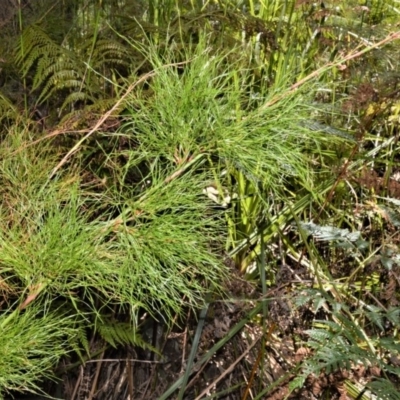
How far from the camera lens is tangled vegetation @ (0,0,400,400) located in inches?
61.6

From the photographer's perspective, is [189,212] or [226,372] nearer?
[189,212]

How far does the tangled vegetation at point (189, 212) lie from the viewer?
1563mm

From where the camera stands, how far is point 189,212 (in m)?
1.61

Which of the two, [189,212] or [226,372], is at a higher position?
[189,212]

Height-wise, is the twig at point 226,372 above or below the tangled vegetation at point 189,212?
below

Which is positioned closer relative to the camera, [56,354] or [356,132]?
[56,354]

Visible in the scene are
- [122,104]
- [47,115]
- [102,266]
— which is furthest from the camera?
[47,115]

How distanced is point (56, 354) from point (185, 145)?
1.71 feet

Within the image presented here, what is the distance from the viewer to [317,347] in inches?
61.6

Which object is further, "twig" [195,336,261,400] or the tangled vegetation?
"twig" [195,336,261,400]

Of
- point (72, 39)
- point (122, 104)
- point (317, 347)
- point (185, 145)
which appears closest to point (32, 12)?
point (72, 39)

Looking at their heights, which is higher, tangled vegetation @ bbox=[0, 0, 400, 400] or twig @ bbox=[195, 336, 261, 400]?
tangled vegetation @ bbox=[0, 0, 400, 400]

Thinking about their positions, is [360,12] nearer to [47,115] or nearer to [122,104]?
[122,104]

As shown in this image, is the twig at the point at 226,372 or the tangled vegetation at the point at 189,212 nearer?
the tangled vegetation at the point at 189,212
